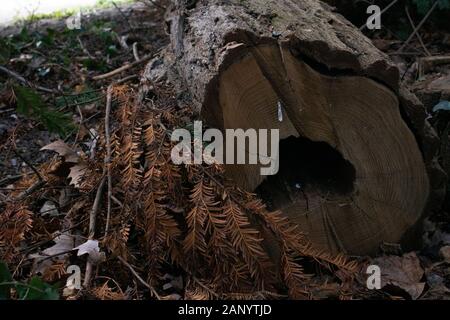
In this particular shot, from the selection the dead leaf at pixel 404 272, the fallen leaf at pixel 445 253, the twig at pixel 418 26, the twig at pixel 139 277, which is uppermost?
the twig at pixel 418 26

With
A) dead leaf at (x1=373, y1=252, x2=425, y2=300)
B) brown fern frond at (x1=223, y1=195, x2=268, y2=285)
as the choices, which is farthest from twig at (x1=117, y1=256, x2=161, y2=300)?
dead leaf at (x1=373, y1=252, x2=425, y2=300)

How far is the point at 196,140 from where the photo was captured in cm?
228

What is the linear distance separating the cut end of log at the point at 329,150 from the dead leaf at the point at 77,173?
64cm

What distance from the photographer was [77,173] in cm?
253

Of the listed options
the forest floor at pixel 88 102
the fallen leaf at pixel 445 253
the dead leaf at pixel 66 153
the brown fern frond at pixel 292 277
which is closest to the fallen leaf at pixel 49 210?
the forest floor at pixel 88 102

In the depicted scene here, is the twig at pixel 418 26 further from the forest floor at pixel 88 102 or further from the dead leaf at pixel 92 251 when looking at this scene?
the dead leaf at pixel 92 251

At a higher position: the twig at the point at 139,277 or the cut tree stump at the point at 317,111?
the cut tree stump at the point at 317,111

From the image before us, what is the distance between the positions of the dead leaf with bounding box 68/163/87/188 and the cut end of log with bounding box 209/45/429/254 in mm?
644

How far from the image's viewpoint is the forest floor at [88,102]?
2273 mm

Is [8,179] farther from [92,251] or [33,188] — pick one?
[92,251]

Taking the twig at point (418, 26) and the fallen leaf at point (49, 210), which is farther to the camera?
the twig at point (418, 26)

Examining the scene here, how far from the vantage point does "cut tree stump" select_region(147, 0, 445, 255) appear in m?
2.28

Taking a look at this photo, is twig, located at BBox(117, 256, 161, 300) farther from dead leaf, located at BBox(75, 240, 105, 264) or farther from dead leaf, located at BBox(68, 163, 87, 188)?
dead leaf, located at BBox(68, 163, 87, 188)

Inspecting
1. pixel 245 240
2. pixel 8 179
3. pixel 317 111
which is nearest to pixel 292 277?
pixel 245 240
